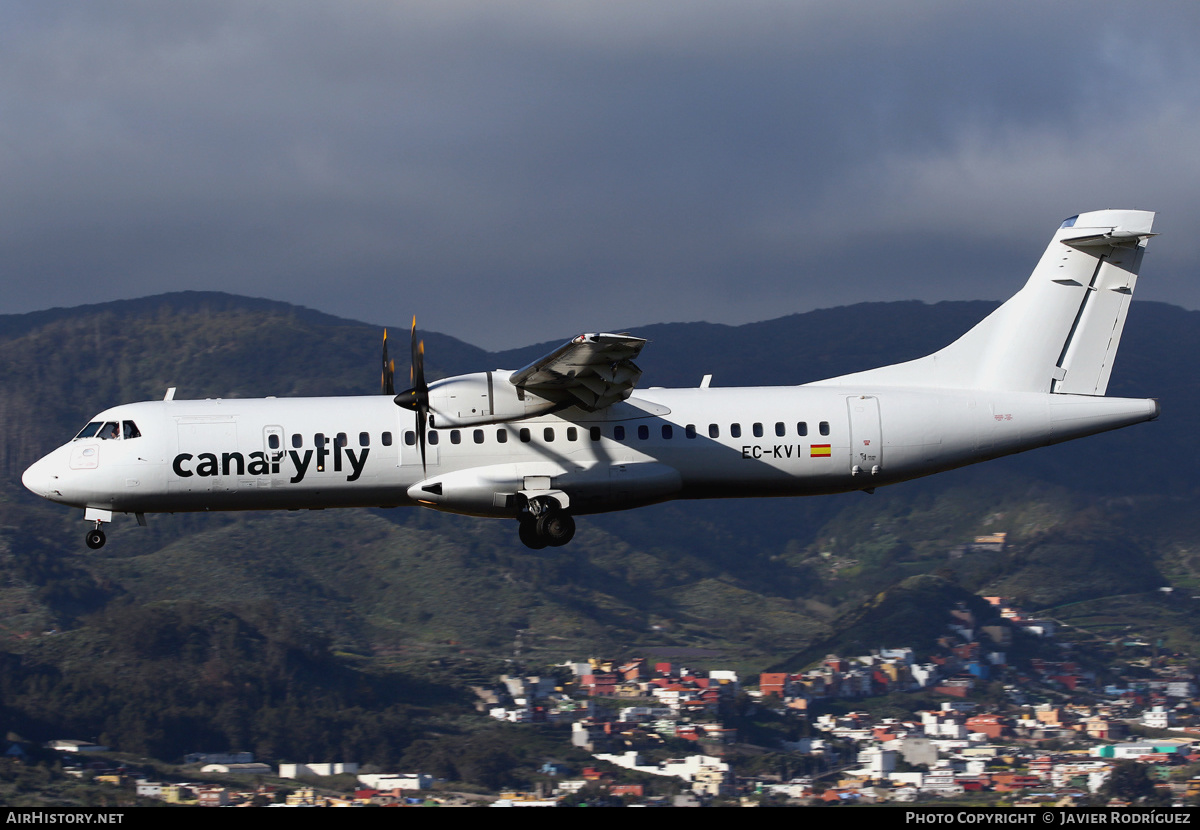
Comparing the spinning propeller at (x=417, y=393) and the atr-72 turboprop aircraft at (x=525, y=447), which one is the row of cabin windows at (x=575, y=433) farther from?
the spinning propeller at (x=417, y=393)

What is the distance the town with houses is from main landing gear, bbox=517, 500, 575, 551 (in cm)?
5269

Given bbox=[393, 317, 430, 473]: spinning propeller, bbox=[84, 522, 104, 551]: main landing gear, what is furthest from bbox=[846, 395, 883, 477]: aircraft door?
bbox=[84, 522, 104, 551]: main landing gear

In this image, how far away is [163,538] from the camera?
18538 cm

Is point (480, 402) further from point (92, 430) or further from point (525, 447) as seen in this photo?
point (92, 430)

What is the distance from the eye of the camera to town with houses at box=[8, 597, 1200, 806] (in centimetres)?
8744

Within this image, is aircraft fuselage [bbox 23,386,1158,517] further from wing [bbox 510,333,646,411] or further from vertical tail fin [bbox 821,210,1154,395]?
vertical tail fin [bbox 821,210,1154,395]

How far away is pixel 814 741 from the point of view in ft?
362

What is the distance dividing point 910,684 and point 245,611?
70588 mm

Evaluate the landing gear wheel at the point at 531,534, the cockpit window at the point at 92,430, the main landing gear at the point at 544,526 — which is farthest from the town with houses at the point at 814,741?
the main landing gear at the point at 544,526

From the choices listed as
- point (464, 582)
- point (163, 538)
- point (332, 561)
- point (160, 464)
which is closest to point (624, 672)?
point (464, 582)

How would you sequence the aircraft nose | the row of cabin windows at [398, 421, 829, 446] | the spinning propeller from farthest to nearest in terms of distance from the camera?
the aircraft nose
the row of cabin windows at [398, 421, 829, 446]
the spinning propeller

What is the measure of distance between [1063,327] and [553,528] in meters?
13.5

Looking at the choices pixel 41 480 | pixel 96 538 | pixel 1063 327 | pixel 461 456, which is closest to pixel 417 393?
pixel 461 456
